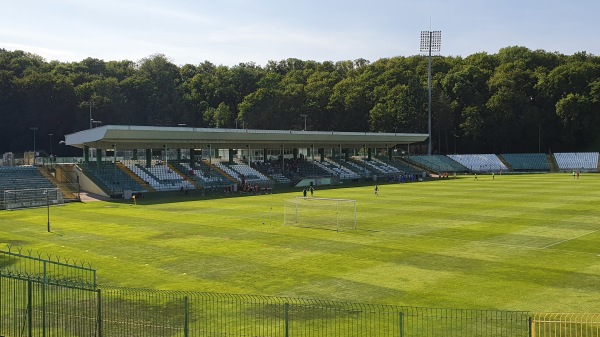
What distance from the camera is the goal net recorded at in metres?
50.6

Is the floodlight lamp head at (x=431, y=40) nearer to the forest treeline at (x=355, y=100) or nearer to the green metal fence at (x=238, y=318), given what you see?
the forest treeline at (x=355, y=100)

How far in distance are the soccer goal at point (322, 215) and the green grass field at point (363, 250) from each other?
1109 mm

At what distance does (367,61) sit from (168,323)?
150 meters

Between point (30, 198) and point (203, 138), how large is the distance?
76.4 feet

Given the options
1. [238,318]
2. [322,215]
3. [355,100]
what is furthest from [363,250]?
[355,100]

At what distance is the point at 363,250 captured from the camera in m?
28.4

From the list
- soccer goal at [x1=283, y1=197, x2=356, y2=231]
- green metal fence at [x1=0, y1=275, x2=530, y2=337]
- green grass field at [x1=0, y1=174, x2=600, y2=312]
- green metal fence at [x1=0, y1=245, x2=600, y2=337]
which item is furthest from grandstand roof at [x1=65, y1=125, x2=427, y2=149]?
green metal fence at [x1=0, y1=245, x2=600, y2=337]

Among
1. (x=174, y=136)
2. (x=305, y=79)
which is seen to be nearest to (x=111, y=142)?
(x=174, y=136)

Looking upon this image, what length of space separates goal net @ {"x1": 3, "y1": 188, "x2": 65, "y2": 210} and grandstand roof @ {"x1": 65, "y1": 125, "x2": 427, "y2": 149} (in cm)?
848

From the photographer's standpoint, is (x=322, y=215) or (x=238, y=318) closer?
(x=238, y=318)

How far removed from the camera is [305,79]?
440 ft

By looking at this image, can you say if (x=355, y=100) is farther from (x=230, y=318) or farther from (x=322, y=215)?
(x=230, y=318)

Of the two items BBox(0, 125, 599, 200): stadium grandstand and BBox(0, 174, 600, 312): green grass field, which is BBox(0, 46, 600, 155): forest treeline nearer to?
BBox(0, 125, 599, 200): stadium grandstand

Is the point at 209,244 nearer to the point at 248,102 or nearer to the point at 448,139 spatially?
the point at 248,102
